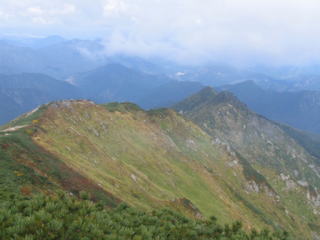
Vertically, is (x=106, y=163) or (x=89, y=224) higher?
(x=89, y=224)

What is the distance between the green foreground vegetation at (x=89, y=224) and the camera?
16.0m

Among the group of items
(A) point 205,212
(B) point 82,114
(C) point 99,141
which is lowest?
(A) point 205,212

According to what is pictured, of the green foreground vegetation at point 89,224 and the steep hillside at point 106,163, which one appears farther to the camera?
the steep hillside at point 106,163

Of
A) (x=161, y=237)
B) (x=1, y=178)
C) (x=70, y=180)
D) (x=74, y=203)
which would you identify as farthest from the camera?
(x=70, y=180)

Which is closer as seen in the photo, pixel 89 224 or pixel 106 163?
pixel 89 224

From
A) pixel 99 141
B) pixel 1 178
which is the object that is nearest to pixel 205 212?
pixel 99 141

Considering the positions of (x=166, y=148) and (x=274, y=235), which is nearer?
(x=274, y=235)

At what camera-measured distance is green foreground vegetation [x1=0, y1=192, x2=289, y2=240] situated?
1595 centimetres

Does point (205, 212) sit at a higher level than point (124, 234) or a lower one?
lower

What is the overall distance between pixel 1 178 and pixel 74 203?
27771mm

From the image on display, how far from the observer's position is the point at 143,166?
126188 mm

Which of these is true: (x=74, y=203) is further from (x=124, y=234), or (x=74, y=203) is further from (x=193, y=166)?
(x=193, y=166)

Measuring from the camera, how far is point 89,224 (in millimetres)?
17266

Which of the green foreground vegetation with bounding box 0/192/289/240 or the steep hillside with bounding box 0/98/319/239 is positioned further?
the steep hillside with bounding box 0/98/319/239
